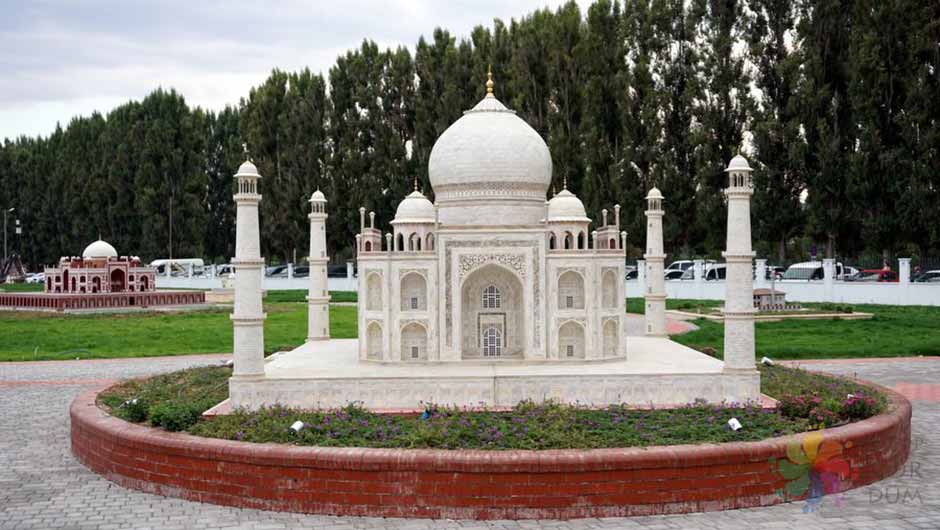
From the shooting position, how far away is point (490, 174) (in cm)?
1498

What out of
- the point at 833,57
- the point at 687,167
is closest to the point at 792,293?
the point at 687,167

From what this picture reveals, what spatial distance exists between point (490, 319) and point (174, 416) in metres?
6.03

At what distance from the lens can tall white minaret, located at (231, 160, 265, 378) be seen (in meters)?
11.6

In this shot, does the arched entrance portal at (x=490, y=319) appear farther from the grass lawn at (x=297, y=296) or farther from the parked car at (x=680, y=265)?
the parked car at (x=680, y=265)

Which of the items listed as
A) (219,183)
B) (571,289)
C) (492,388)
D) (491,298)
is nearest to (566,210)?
(571,289)

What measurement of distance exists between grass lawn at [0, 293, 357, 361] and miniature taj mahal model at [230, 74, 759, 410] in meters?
4.68

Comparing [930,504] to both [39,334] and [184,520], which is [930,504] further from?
[39,334]

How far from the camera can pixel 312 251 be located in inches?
665

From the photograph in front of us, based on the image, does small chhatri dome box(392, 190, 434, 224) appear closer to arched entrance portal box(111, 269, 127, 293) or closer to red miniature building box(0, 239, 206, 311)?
red miniature building box(0, 239, 206, 311)

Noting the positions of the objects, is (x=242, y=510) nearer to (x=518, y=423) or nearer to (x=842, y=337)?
(x=518, y=423)

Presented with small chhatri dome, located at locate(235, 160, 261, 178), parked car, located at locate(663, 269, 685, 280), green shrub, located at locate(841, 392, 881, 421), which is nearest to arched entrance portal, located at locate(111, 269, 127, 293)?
parked car, located at locate(663, 269, 685, 280)

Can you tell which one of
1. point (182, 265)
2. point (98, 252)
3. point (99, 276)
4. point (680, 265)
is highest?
point (98, 252)

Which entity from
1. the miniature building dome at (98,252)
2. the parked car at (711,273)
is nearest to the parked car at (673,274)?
the parked car at (711,273)

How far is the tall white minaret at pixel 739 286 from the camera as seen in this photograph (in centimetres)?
1181
